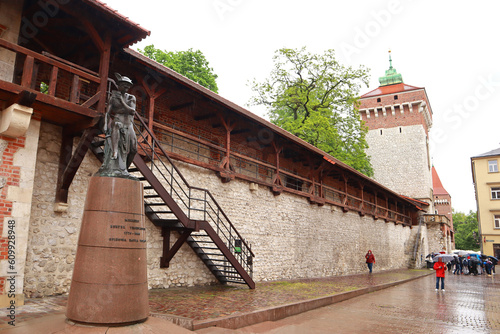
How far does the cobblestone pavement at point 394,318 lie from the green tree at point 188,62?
15385mm

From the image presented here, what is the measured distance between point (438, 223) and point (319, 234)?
20.5 m

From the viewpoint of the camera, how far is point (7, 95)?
19.6 ft

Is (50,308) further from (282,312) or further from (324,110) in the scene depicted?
(324,110)

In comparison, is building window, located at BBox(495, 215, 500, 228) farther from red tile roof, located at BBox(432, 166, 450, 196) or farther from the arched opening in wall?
the arched opening in wall

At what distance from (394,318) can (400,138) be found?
103ft

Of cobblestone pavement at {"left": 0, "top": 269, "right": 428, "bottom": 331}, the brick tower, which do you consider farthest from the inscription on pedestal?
the brick tower

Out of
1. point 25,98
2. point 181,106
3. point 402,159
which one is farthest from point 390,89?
point 25,98

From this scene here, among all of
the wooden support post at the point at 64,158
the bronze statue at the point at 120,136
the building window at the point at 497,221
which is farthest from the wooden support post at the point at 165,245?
the building window at the point at 497,221

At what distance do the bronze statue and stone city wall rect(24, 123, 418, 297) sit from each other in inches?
113

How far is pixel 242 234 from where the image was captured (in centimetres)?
1173

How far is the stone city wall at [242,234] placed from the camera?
7.08 metres

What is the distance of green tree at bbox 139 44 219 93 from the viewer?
2127 cm

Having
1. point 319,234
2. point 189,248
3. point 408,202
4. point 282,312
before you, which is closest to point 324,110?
point 319,234

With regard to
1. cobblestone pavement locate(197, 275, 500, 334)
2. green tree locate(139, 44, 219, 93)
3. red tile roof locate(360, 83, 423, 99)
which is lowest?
cobblestone pavement locate(197, 275, 500, 334)
